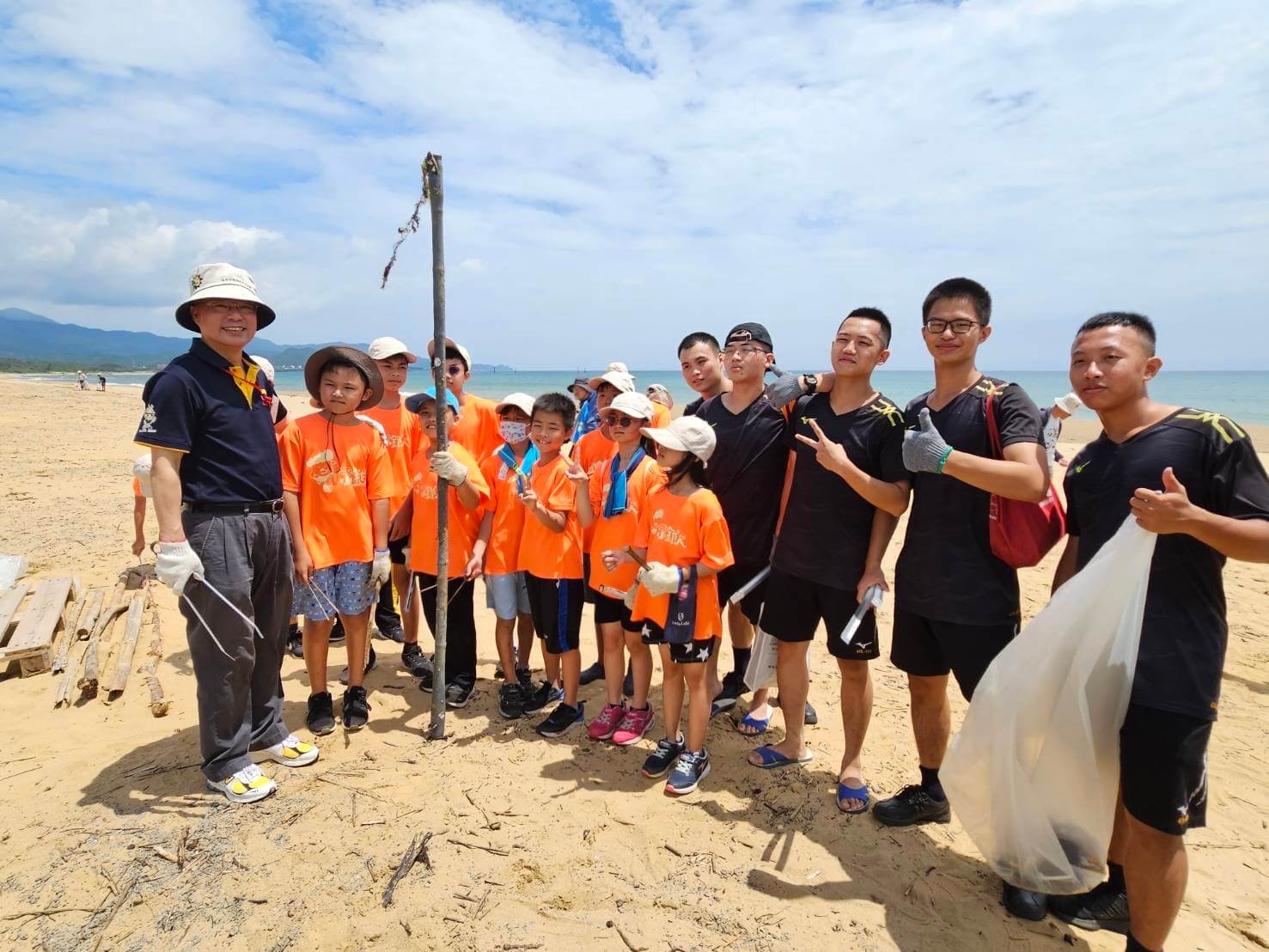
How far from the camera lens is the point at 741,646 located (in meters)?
5.07

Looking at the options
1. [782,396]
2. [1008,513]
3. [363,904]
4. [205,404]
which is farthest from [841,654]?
[205,404]

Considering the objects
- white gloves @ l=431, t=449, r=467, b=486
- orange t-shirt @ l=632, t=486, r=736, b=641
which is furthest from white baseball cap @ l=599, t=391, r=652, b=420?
white gloves @ l=431, t=449, r=467, b=486

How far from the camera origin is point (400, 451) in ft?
15.5

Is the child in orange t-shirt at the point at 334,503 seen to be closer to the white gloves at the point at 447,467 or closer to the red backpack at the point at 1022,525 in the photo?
the white gloves at the point at 447,467

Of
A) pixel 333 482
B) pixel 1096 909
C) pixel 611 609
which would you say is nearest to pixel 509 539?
pixel 611 609

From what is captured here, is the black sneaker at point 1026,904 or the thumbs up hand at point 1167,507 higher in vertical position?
the thumbs up hand at point 1167,507

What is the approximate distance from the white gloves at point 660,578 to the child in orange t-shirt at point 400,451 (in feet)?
6.28

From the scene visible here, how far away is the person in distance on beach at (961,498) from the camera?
2.87 m

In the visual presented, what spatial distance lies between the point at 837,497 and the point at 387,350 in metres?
3.53

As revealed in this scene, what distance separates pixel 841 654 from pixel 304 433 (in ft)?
11.6

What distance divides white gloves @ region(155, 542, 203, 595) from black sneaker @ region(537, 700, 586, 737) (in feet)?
7.58

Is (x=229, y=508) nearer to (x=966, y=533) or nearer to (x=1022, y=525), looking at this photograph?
(x=966, y=533)

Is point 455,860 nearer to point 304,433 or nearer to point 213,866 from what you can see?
point 213,866

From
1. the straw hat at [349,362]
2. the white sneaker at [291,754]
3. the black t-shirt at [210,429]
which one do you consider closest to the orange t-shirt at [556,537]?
the straw hat at [349,362]
